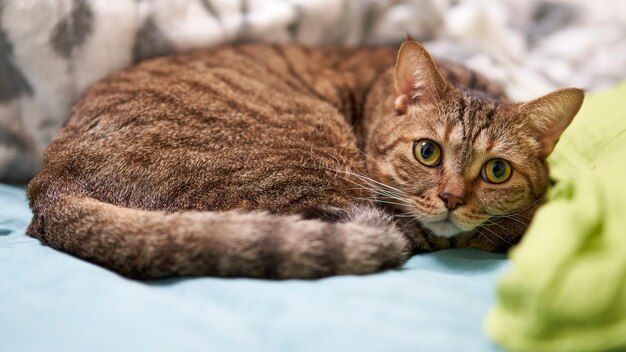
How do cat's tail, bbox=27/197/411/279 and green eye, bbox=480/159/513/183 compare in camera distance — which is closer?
cat's tail, bbox=27/197/411/279

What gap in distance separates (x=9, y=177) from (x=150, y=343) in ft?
4.51

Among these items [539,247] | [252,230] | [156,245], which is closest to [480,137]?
[539,247]

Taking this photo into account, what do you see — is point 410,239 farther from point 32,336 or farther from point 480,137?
point 32,336

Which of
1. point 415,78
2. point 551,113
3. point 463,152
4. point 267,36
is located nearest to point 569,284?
point 463,152

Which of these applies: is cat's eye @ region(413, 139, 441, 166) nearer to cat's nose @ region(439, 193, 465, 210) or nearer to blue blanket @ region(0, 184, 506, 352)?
cat's nose @ region(439, 193, 465, 210)

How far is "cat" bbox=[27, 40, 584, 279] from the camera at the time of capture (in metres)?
1.26

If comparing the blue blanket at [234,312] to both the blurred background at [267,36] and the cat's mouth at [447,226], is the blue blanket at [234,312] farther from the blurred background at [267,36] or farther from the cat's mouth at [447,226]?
the blurred background at [267,36]

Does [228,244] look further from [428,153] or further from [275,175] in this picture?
[428,153]

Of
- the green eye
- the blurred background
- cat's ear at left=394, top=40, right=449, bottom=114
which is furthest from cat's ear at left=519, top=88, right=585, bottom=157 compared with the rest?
the blurred background

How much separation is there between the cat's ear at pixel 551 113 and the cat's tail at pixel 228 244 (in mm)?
609

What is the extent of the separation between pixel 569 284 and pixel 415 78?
941 mm

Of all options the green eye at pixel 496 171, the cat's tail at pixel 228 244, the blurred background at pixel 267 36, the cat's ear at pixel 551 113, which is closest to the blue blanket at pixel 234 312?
the cat's tail at pixel 228 244

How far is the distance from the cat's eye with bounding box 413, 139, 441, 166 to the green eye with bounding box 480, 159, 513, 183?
0.14 metres

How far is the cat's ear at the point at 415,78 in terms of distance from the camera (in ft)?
5.37
